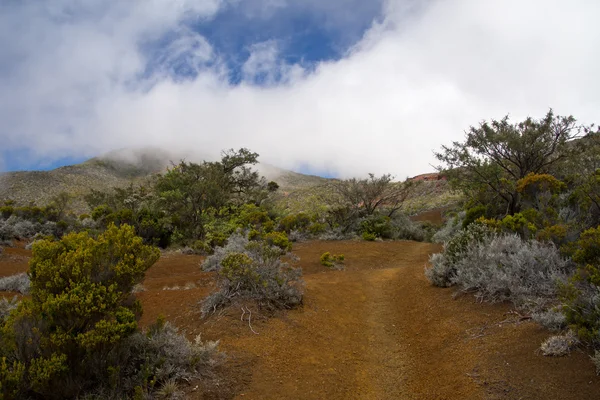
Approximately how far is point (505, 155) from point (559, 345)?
42.9 ft

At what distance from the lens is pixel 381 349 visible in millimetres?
6211

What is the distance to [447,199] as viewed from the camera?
37625mm

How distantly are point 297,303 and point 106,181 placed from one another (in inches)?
2465

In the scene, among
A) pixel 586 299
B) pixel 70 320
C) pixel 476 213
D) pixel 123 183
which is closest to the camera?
pixel 70 320

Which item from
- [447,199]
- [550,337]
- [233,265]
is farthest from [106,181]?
[550,337]

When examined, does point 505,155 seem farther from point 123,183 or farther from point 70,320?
point 123,183

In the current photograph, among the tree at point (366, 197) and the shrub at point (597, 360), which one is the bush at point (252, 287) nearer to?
the shrub at point (597, 360)

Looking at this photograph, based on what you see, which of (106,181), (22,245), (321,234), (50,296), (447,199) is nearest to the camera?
(50,296)

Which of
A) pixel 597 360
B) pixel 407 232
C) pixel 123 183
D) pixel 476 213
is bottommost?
pixel 597 360

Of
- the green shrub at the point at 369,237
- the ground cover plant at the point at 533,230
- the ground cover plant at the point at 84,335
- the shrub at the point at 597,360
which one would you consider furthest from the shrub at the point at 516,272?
the green shrub at the point at 369,237

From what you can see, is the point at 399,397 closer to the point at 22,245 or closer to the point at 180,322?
the point at 180,322

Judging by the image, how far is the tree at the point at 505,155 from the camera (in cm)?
1502

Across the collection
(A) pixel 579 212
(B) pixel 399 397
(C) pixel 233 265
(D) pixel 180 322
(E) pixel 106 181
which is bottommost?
(B) pixel 399 397

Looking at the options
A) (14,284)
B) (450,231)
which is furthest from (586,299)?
(450,231)
